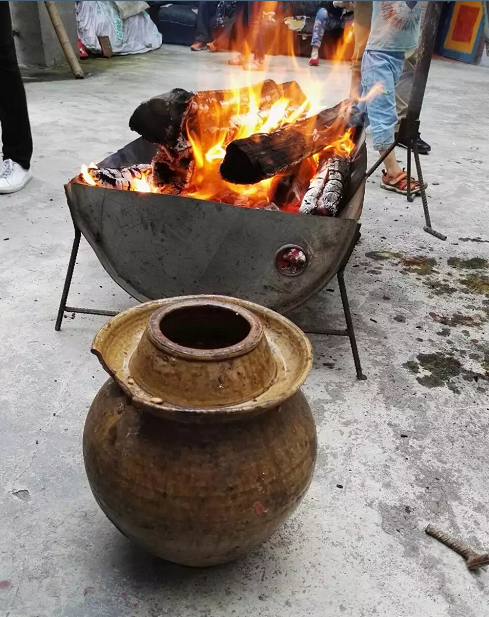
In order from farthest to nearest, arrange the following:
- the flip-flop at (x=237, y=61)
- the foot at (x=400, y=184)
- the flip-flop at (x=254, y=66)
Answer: the flip-flop at (x=237, y=61)
the flip-flop at (x=254, y=66)
the foot at (x=400, y=184)

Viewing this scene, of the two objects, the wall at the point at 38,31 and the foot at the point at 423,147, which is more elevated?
the wall at the point at 38,31

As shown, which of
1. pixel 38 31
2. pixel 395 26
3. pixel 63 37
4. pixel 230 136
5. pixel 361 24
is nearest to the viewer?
pixel 230 136

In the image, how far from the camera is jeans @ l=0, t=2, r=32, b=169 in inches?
147

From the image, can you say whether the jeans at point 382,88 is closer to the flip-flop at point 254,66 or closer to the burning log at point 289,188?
the burning log at point 289,188

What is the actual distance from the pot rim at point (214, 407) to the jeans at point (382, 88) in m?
2.86

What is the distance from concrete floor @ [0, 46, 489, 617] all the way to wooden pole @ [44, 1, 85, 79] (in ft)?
14.4

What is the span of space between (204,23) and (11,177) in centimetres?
856

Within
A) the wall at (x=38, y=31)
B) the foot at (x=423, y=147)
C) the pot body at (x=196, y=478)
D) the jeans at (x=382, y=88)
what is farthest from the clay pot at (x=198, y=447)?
the wall at (x=38, y=31)

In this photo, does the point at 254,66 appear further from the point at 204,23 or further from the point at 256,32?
the point at 204,23

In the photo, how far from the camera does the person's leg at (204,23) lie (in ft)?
36.9

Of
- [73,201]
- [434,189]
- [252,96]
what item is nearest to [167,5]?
[434,189]

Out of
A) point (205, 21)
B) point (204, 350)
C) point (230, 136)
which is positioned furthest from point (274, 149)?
point (205, 21)

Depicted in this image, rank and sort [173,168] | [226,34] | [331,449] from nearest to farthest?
1. [331,449]
2. [173,168]
3. [226,34]

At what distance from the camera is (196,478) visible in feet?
4.51
